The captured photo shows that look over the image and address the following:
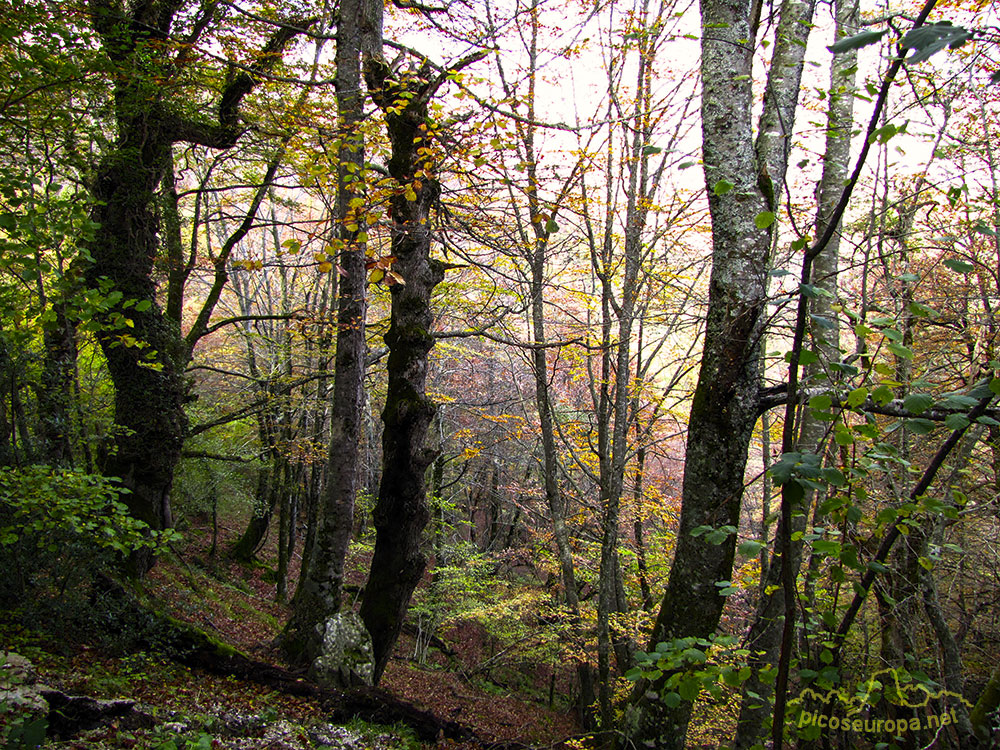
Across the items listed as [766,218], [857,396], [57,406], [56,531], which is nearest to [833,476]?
[857,396]

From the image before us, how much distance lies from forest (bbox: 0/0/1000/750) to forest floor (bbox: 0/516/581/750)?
0.06m

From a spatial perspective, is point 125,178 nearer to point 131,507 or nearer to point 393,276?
point 131,507

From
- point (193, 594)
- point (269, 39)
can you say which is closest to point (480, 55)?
point (269, 39)

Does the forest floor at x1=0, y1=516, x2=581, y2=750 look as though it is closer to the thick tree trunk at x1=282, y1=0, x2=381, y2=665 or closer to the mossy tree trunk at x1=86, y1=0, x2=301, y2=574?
the thick tree trunk at x1=282, y1=0, x2=381, y2=665

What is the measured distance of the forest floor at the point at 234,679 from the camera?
3887 mm

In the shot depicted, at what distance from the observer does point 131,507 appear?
6605 millimetres

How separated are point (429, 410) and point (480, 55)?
3.11 metres

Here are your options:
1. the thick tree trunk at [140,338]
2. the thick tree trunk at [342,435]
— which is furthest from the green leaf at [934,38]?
the thick tree trunk at [140,338]

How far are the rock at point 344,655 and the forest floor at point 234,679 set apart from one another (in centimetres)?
33

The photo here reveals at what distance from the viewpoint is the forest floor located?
3.89m

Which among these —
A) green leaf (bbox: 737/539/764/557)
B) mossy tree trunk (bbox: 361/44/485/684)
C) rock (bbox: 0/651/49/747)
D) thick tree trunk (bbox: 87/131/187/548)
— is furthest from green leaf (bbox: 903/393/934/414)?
thick tree trunk (bbox: 87/131/187/548)

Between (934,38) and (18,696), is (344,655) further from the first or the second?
(934,38)

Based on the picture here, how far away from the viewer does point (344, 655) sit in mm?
5004

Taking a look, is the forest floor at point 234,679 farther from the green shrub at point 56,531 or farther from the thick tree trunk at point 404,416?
the thick tree trunk at point 404,416
